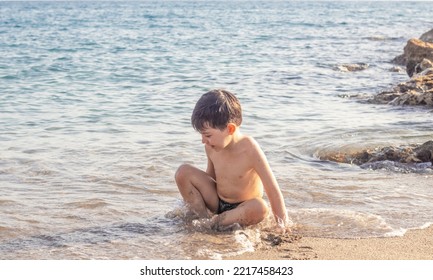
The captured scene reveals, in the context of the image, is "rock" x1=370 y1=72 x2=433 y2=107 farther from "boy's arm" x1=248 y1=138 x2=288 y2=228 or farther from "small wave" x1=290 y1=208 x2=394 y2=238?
"boy's arm" x1=248 y1=138 x2=288 y2=228

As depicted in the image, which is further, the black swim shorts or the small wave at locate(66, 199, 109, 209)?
the small wave at locate(66, 199, 109, 209)

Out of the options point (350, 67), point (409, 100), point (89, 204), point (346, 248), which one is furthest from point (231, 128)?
point (350, 67)

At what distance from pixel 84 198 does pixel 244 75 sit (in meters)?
10.0

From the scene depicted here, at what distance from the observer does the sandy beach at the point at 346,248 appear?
3910mm

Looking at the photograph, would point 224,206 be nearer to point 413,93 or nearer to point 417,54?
point 413,93

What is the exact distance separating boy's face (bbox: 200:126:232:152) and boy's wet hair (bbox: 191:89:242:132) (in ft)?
0.09

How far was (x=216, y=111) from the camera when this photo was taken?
4184 millimetres

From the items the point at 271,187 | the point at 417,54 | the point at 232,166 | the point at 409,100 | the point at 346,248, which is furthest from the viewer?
the point at 417,54

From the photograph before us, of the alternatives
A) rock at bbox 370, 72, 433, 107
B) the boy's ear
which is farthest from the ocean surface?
the boy's ear

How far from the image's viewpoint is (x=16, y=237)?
14.5ft

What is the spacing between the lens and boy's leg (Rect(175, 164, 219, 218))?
4.66m

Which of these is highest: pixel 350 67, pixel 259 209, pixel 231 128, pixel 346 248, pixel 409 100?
pixel 231 128

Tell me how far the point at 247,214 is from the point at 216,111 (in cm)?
75

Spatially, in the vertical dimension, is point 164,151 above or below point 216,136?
below
